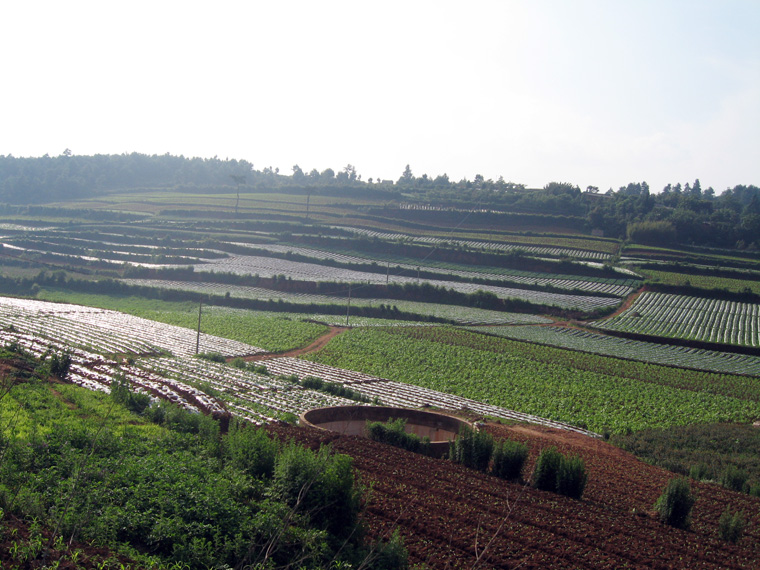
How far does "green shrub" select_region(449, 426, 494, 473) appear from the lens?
17500 mm

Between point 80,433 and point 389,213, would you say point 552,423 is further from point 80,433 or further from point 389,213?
point 389,213

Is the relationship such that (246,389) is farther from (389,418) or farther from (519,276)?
(519,276)

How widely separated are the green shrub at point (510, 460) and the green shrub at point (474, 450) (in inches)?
18.4

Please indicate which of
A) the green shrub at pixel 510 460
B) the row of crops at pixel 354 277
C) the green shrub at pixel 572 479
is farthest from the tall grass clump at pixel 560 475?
the row of crops at pixel 354 277

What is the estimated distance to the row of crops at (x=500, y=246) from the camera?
7719 centimetres

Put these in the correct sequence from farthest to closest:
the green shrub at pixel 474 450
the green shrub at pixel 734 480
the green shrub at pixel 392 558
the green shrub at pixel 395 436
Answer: the green shrub at pixel 395 436 < the green shrub at pixel 734 480 < the green shrub at pixel 474 450 < the green shrub at pixel 392 558

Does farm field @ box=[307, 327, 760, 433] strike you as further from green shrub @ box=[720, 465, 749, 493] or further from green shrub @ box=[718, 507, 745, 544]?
green shrub @ box=[718, 507, 745, 544]

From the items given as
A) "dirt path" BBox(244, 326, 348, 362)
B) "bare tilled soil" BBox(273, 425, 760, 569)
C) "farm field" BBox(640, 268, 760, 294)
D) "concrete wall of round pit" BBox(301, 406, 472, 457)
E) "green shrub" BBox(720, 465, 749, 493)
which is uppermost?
"farm field" BBox(640, 268, 760, 294)

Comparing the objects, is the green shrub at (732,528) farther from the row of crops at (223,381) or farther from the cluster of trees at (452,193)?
the cluster of trees at (452,193)

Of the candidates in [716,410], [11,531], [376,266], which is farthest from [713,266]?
[11,531]

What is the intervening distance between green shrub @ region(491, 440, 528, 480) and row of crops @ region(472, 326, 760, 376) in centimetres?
2718

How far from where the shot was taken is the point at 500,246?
82250 millimetres

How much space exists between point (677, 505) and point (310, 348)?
97.4ft

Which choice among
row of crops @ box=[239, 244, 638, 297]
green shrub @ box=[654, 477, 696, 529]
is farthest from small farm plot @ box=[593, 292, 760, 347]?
green shrub @ box=[654, 477, 696, 529]
